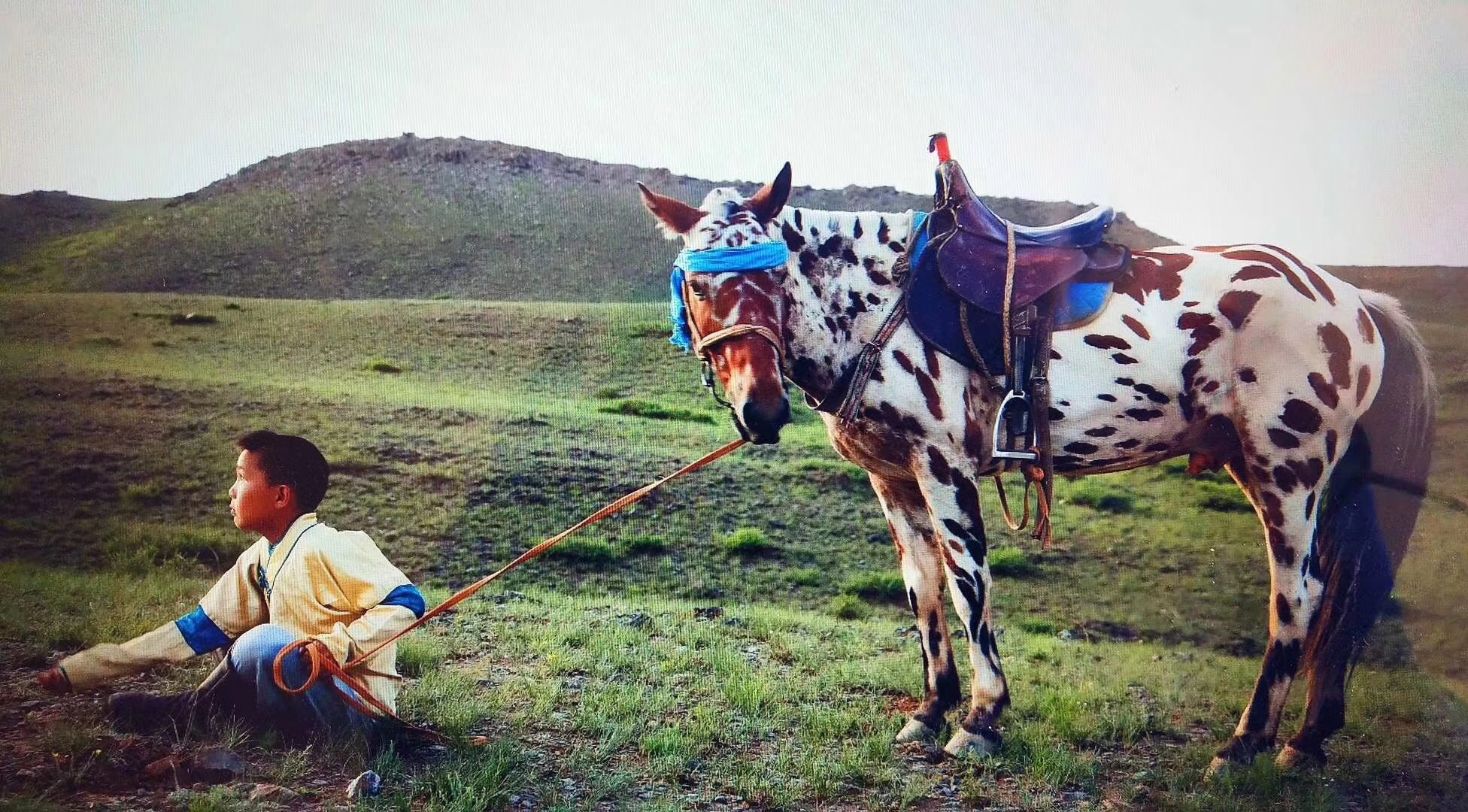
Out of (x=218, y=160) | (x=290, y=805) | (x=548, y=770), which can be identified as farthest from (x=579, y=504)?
(x=218, y=160)

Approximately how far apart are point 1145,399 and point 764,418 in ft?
3.94

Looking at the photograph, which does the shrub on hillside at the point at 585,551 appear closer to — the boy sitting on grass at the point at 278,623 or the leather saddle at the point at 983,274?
the boy sitting on grass at the point at 278,623

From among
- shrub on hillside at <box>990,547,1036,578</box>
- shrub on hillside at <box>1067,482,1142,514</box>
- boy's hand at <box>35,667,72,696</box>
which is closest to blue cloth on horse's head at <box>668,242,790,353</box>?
shrub on hillside at <box>990,547,1036,578</box>

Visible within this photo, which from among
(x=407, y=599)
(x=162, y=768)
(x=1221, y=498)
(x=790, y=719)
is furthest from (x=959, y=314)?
(x=162, y=768)

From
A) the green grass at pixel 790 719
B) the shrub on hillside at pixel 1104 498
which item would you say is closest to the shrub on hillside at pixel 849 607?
the green grass at pixel 790 719

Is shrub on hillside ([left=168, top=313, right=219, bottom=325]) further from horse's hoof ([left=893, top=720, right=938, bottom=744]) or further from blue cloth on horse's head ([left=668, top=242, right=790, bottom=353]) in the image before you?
horse's hoof ([left=893, top=720, right=938, bottom=744])

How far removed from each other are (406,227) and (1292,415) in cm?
369

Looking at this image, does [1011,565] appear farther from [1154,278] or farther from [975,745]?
[1154,278]

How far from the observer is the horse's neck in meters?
2.67

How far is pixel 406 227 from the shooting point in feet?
13.9

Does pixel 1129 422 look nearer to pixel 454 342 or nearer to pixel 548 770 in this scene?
pixel 548 770

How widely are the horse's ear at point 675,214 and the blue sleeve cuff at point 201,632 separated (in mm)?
1779

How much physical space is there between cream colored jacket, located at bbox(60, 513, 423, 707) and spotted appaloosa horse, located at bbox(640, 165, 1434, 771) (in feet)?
3.80

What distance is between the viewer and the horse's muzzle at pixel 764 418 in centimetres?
246
